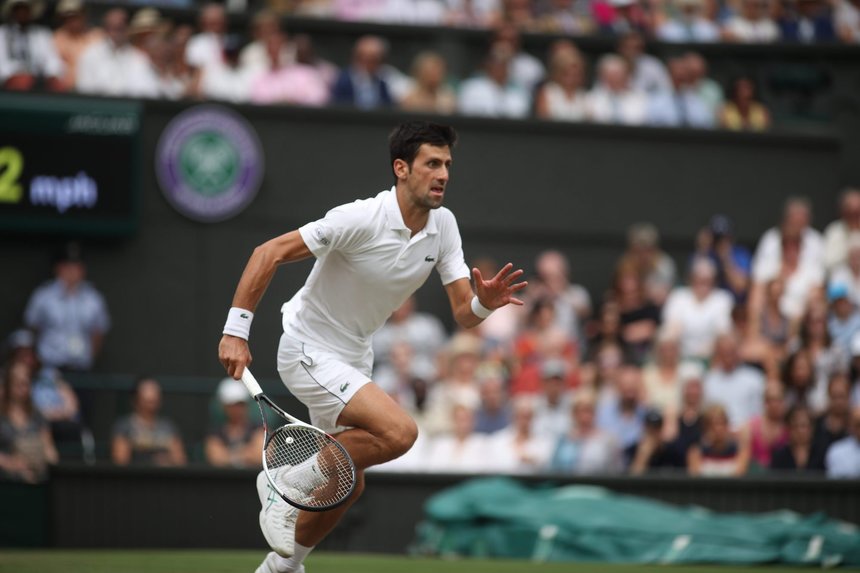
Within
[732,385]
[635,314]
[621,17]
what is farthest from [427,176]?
[621,17]

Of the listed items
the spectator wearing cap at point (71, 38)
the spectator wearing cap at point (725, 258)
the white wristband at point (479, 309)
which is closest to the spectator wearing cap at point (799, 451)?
the spectator wearing cap at point (725, 258)

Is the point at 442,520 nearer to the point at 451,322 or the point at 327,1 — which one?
the point at 451,322

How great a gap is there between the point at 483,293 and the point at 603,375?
532cm

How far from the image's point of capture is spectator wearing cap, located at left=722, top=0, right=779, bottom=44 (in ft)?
52.1

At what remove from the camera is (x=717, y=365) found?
40.4 ft

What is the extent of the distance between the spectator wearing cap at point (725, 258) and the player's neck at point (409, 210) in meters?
6.90

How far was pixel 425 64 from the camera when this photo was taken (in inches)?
534

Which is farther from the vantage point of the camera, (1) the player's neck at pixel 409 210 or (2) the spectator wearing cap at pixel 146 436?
(2) the spectator wearing cap at pixel 146 436

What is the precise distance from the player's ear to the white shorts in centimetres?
89

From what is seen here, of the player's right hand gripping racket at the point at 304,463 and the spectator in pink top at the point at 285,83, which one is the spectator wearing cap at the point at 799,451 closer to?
the spectator in pink top at the point at 285,83

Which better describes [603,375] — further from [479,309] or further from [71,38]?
[71,38]

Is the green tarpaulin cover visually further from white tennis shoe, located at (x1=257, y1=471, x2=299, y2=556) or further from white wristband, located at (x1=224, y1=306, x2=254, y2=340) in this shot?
white wristband, located at (x1=224, y1=306, x2=254, y2=340)

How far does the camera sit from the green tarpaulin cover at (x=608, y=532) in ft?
33.5

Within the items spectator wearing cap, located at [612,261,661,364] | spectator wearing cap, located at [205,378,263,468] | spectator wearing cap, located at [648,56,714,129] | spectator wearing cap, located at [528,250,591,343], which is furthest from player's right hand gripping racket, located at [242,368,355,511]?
spectator wearing cap, located at [648,56,714,129]
